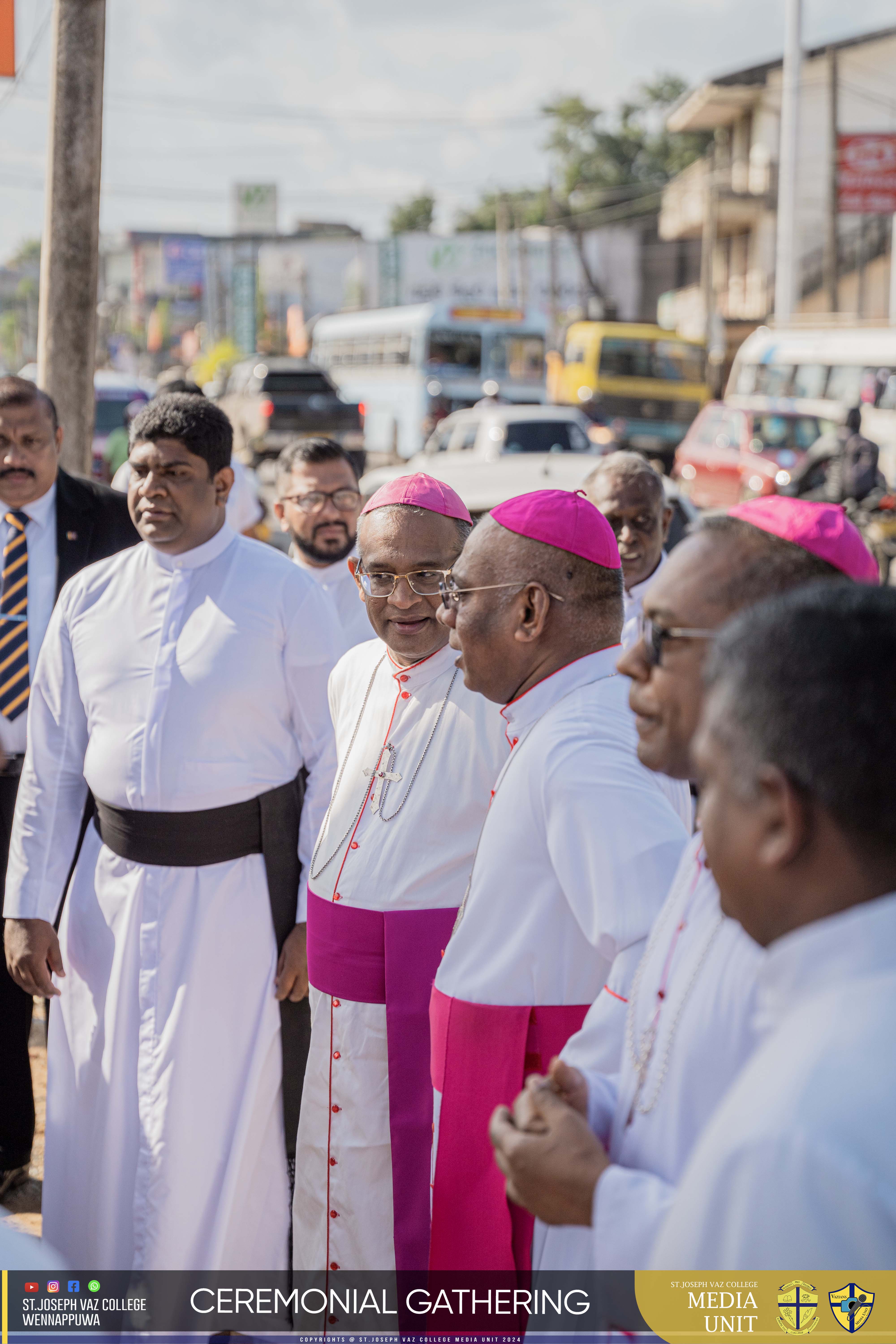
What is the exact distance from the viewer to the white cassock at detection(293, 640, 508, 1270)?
113 inches

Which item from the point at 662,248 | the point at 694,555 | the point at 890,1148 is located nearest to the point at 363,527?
the point at 694,555

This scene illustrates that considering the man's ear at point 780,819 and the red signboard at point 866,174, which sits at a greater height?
the red signboard at point 866,174

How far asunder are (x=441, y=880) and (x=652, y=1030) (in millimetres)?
1243

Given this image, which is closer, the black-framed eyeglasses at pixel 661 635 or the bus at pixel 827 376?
the black-framed eyeglasses at pixel 661 635

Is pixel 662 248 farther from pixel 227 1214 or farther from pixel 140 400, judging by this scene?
pixel 227 1214

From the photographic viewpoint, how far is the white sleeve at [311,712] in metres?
3.51

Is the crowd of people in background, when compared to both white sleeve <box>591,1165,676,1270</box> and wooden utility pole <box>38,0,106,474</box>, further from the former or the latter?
wooden utility pole <box>38,0,106,474</box>

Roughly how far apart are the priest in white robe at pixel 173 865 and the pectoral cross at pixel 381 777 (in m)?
0.49

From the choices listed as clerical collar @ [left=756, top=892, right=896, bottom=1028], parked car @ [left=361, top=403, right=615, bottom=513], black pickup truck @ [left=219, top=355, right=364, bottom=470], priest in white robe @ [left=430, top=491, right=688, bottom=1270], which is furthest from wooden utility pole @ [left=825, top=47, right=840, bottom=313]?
clerical collar @ [left=756, top=892, right=896, bottom=1028]

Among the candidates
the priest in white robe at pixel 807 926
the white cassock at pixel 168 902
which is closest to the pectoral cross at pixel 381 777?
the white cassock at pixel 168 902

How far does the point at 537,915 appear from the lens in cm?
221

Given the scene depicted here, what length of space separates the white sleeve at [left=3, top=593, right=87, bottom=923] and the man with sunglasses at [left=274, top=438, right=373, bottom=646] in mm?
1805

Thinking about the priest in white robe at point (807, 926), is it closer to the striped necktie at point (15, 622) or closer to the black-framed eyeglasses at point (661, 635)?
the black-framed eyeglasses at point (661, 635)

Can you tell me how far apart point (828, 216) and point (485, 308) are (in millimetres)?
8584
